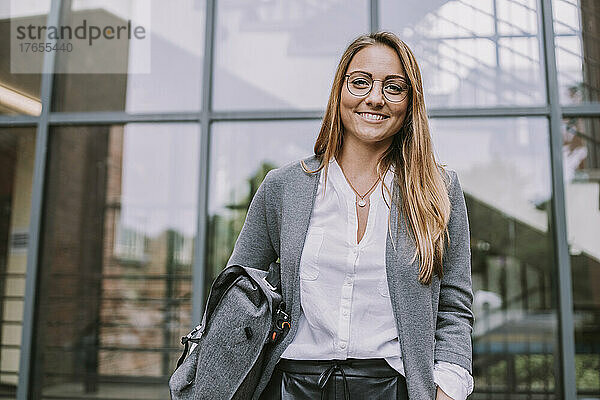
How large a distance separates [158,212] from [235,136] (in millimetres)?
1254

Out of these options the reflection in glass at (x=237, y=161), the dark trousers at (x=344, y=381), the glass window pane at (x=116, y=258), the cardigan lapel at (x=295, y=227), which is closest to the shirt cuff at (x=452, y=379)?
the dark trousers at (x=344, y=381)

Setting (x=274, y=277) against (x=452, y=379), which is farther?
(x=274, y=277)

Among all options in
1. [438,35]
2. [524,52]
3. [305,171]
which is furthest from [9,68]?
[524,52]

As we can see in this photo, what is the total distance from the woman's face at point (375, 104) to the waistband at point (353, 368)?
2.05 feet

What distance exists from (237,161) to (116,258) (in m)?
1.92

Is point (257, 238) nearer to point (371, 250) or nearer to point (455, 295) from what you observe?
point (371, 250)

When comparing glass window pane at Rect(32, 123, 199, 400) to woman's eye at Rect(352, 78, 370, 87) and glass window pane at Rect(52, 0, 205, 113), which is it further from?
woman's eye at Rect(352, 78, 370, 87)

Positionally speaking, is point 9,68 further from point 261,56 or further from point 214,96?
point 261,56

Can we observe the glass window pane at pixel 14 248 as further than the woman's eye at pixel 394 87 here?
Yes

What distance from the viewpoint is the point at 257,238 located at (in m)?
1.82

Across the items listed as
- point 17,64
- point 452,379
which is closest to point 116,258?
point 17,64

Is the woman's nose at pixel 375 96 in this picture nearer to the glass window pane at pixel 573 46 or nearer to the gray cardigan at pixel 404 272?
the gray cardigan at pixel 404 272

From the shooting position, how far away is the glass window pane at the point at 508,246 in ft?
14.1

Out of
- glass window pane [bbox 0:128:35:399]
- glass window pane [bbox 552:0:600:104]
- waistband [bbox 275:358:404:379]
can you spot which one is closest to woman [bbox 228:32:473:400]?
waistband [bbox 275:358:404:379]
